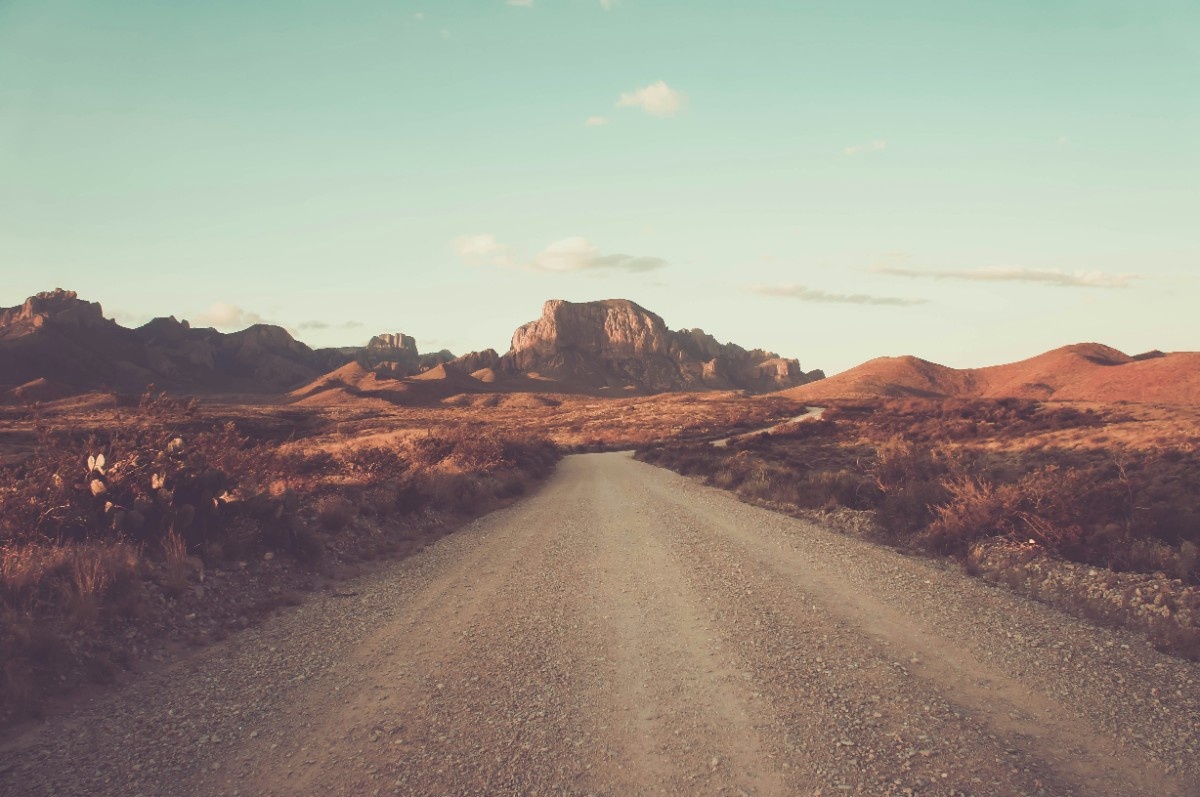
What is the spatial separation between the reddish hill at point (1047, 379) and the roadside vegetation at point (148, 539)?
73336mm

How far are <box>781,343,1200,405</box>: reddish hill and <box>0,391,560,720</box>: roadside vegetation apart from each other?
73336 mm

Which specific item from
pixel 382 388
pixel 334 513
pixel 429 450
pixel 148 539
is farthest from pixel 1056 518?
pixel 382 388

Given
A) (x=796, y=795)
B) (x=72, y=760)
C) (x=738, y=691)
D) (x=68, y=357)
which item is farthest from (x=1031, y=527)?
(x=68, y=357)

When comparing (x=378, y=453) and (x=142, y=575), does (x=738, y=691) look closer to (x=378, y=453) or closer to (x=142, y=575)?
(x=142, y=575)

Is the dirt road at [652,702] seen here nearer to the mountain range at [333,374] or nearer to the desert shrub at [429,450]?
the desert shrub at [429,450]

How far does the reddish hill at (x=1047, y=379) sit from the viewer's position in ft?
249

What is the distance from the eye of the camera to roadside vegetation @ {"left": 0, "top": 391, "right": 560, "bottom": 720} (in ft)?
20.2

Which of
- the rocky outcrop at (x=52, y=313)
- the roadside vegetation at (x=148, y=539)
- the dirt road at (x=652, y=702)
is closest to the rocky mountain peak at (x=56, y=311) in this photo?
the rocky outcrop at (x=52, y=313)

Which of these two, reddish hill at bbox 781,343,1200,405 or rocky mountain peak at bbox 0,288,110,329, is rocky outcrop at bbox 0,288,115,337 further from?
reddish hill at bbox 781,343,1200,405

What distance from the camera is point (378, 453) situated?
20.2m

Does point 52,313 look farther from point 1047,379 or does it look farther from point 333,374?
point 1047,379

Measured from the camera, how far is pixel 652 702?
16.8 ft

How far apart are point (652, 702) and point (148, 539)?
8019 mm

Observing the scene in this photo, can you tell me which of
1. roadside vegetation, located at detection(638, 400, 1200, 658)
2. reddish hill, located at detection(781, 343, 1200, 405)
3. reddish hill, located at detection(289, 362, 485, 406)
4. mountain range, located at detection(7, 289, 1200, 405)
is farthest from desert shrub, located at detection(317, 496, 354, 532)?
reddish hill, located at detection(289, 362, 485, 406)
